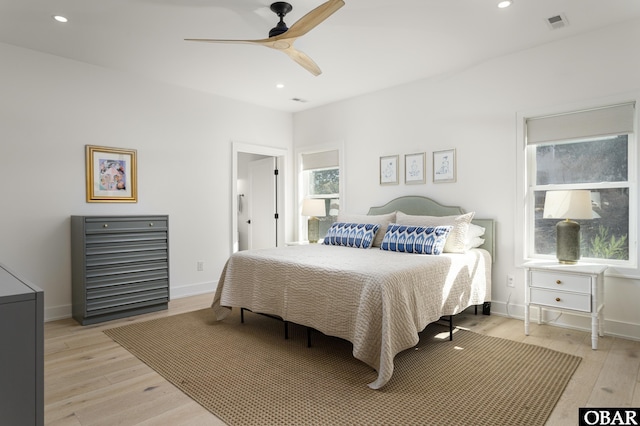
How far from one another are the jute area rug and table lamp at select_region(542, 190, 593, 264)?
2.89ft

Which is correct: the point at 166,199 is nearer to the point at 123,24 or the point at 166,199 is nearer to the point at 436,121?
the point at 123,24

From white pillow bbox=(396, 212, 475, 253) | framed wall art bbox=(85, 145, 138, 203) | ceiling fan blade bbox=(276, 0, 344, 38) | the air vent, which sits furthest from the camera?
framed wall art bbox=(85, 145, 138, 203)

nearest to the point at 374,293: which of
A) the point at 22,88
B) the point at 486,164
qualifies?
the point at 486,164

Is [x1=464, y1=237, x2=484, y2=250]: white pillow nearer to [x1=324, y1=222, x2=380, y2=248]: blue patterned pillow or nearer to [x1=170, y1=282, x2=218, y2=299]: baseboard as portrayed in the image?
[x1=324, y1=222, x2=380, y2=248]: blue patterned pillow

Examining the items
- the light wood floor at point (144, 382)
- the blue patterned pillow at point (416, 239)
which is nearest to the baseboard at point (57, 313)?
the light wood floor at point (144, 382)

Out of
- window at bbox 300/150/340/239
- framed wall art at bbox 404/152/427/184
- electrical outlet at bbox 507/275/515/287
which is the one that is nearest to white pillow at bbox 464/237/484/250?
electrical outlet at bbox 507/275/515/287

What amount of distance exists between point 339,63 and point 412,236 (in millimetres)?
1943

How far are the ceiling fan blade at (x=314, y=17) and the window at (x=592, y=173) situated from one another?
237 centimetres

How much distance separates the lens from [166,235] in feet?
13.0

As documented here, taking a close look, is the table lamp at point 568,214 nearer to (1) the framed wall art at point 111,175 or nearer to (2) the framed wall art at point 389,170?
(2) the framed wall art at point 389,170

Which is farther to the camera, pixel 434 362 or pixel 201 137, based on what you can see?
pixel 201 137

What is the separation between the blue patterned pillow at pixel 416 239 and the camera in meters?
3.30

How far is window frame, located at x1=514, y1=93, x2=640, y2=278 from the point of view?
2.99 metres

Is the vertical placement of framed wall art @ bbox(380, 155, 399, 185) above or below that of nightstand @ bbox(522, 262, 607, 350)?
above
